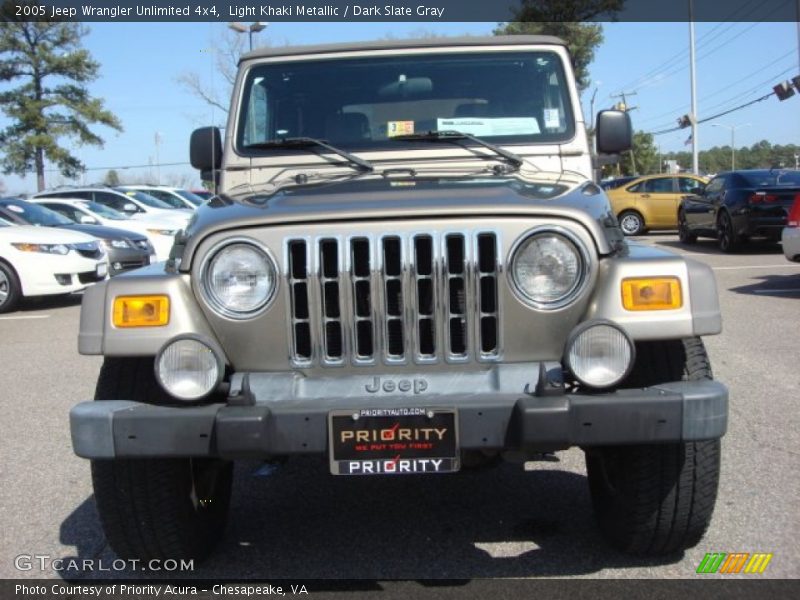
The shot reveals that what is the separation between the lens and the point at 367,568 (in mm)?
3541

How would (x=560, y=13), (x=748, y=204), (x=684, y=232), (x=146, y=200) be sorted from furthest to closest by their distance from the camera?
1. (x=560, y=13)
2. (x=684, y=232)
3. (x=146, y=200)
4. (x=748, y=204)

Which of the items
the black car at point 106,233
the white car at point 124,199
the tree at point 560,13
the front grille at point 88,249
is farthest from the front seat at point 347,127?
the tree at point 560,13

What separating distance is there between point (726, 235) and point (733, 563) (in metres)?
13.7

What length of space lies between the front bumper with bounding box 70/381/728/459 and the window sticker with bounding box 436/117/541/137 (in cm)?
174

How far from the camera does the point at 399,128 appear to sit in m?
4.33

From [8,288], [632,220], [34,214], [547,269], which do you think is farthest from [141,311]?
[632,220]

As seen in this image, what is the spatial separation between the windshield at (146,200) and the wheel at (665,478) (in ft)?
52.6

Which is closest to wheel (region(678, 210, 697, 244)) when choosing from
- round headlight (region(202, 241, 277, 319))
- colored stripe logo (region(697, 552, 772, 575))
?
colored stripe logo (region(697, 552, 772, 575))

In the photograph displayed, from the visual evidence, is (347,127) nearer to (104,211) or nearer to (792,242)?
(792,242)

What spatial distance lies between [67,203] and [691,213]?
470 inches

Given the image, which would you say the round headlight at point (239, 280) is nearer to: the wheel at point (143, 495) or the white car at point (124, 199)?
the wheel at point (143, 495)

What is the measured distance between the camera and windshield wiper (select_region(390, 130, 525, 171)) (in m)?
4.11

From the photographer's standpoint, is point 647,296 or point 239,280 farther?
point 239,280

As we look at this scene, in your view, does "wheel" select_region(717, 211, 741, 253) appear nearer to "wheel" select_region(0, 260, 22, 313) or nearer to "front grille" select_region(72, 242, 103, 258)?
"front grille" select_region(72, 242, 103, 258)
